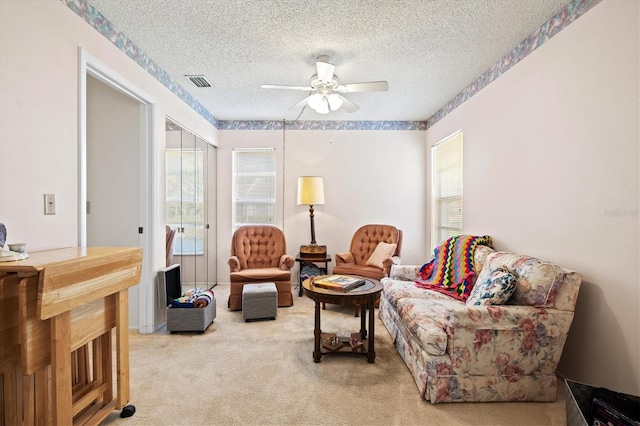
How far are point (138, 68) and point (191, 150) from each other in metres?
1.29

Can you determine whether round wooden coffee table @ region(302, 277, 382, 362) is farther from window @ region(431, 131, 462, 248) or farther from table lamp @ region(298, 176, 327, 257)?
window @ region(431, 131, 462, 248)

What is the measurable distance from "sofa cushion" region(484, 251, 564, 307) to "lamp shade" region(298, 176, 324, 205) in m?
2.67

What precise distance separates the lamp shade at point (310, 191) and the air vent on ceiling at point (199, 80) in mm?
1725

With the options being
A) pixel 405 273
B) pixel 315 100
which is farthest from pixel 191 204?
pixel 405 273

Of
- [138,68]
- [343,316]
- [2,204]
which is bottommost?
[343,316]

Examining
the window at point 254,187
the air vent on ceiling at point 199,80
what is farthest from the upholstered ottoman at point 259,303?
the air vent on ceiling at point 199,80

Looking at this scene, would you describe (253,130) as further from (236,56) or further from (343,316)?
(343,316)

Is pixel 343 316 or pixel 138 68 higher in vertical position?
pixel 138 68

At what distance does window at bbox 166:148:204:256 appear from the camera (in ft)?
11.5

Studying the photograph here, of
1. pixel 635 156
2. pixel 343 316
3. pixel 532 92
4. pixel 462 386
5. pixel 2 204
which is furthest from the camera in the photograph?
pixel 343 316

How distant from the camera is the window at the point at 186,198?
11.5ft

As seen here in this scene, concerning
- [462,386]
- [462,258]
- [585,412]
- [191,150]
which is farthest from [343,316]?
[191,150]

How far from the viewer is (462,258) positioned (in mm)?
3074

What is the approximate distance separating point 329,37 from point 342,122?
2449 mm
